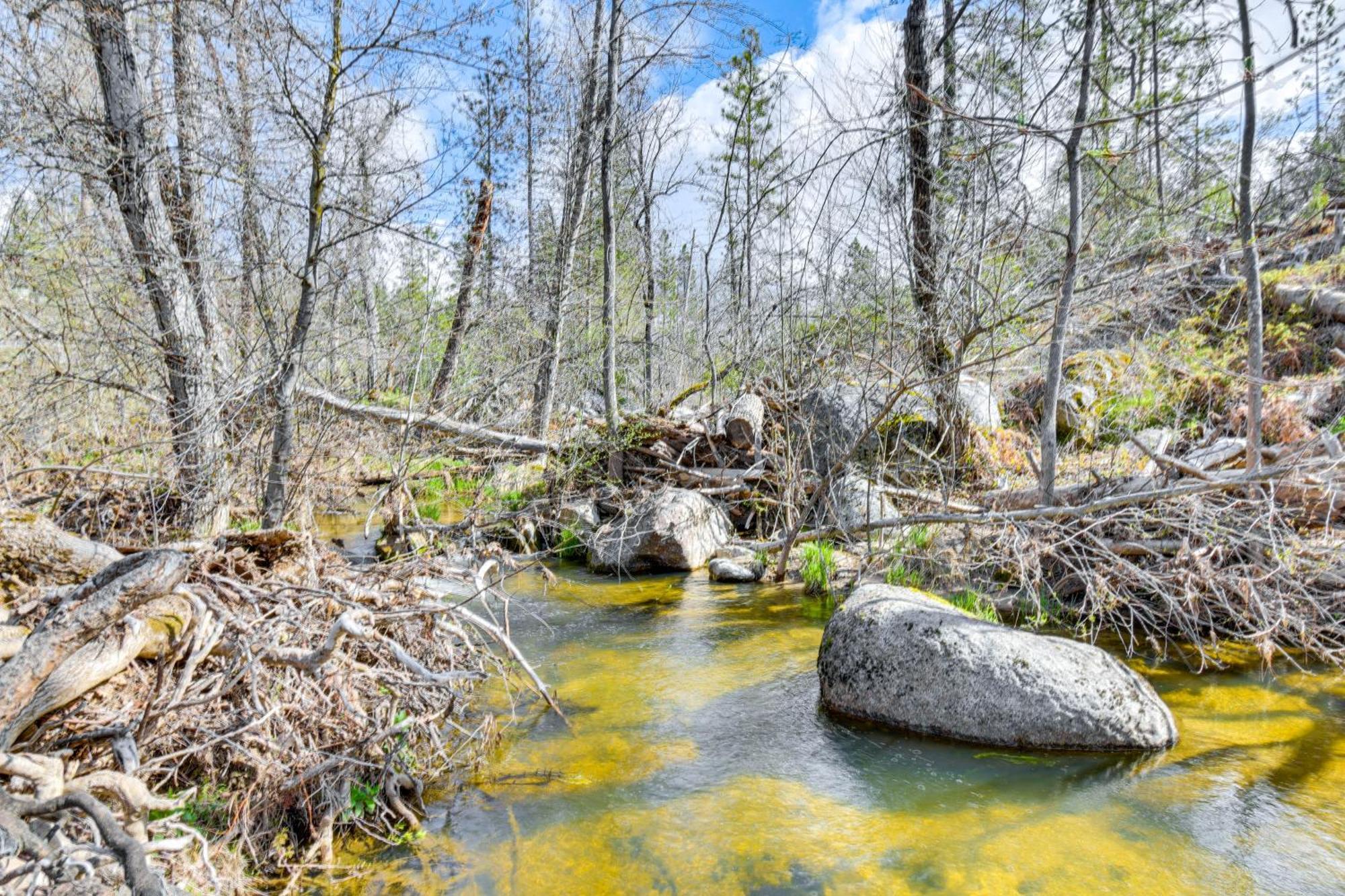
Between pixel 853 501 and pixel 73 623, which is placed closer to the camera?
pixel 73 623

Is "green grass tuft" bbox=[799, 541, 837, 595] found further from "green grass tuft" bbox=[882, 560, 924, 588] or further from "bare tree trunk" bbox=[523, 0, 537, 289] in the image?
"bare tree trunk" bbox=[523, 0, 537, 289]

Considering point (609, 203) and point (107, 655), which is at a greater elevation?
point (609, 203)

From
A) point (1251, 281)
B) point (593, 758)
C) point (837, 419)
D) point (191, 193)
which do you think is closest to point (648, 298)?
point (837, 419)

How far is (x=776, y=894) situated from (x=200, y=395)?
531 centimetres

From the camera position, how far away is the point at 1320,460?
4.84m

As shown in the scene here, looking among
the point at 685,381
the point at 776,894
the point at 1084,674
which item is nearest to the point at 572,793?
the point at 776,894

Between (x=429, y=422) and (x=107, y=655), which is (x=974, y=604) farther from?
(x=107, y=655)

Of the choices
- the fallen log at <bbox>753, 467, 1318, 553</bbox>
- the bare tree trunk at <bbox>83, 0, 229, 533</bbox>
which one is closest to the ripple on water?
the fallen log at <bbox>753, 467, 1318, 553</bbox>

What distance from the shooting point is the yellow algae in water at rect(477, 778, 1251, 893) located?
3.28 metres

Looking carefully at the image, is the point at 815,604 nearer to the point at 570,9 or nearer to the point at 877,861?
the point at 877,861

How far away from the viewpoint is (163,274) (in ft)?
18.2

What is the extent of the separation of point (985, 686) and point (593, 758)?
2368 mm

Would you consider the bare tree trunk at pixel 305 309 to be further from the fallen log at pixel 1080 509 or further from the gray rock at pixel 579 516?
the fallen log at pixel 1080 509

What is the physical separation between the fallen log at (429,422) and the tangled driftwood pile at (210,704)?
2.78 m
